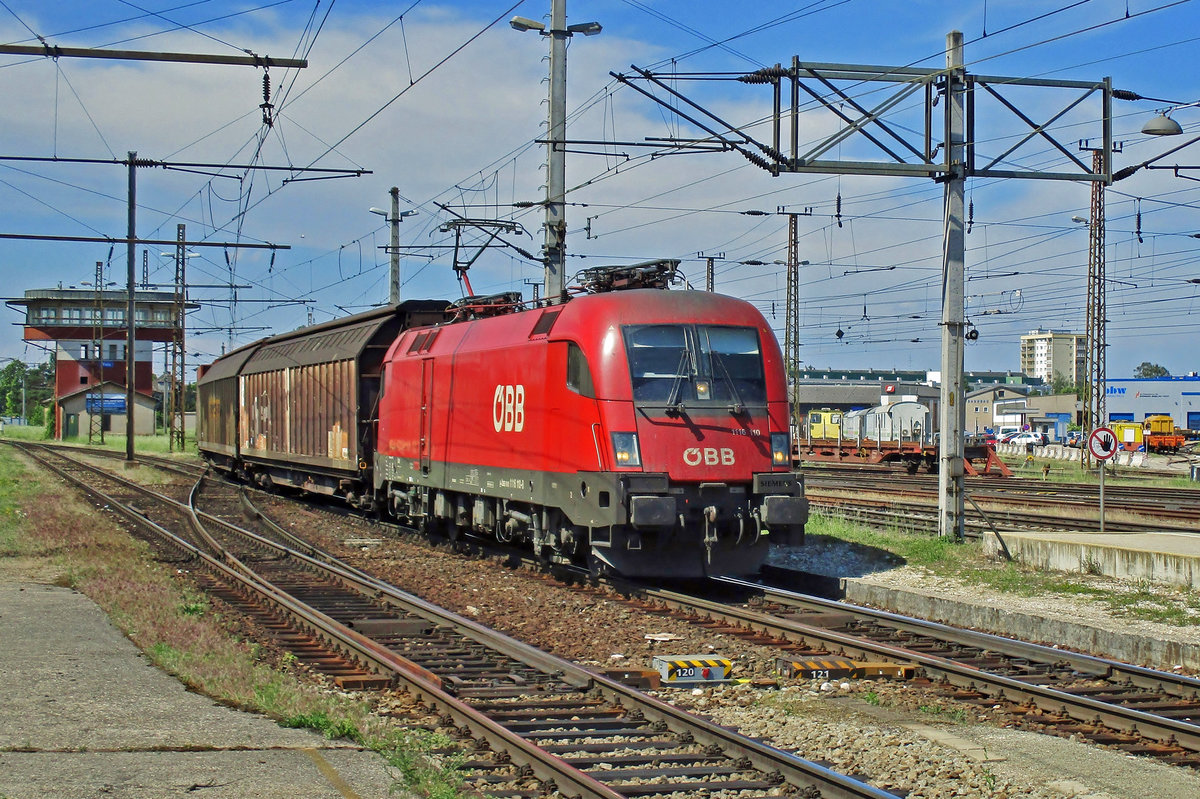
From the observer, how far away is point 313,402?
25.2 metres

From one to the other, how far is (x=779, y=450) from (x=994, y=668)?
15.3 feet

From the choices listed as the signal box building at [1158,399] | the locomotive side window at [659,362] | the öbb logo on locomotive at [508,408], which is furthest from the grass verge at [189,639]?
the signal box building at [1158,399]

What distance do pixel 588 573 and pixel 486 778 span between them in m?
8.03

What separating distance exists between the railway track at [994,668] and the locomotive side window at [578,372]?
245 centimetres

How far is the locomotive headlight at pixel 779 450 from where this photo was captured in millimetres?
13680

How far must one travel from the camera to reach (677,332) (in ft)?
44.5

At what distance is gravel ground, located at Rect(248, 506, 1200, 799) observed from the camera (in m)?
6.55

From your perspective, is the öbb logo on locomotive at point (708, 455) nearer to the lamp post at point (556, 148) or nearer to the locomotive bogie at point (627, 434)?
the locomotive bogie at point (627, 434)

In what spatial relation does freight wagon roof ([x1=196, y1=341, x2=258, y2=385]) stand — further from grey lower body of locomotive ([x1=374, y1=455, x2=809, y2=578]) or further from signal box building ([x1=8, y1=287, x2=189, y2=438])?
signal box building ([x1=8, y1=287, x2=189, y2=438])

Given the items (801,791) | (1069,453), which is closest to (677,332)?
(801,791)

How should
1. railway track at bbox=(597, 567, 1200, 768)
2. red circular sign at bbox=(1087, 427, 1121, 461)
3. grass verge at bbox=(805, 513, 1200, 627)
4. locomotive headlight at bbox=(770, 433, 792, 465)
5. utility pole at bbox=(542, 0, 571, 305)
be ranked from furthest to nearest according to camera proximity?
utility pole at bbox=(542, 0, 571, 305) → red circular sign at bbox=(1087, 427, 1121, 461) → locomotive headlight at bbox=(770, 433, 792, 465) → grass verge at bbox=(805, 513, 1200, 627) → railway track at bbox=(597, 567, 1200, 768)

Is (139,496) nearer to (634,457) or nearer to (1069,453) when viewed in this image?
(634,457)

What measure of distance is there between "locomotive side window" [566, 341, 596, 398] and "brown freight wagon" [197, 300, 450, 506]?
8.48 metres

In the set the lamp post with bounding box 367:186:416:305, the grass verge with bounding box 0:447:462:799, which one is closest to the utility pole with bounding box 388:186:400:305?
the lamp post with bounding box 367:186:416:305
